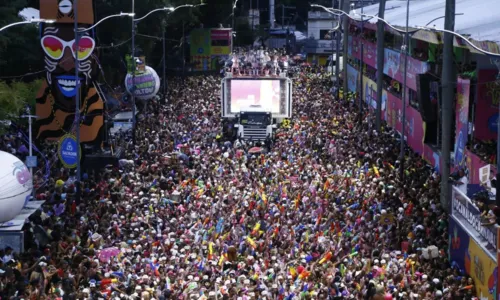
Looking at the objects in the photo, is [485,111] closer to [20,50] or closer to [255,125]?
[255,125]

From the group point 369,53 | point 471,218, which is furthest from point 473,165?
point 369,53

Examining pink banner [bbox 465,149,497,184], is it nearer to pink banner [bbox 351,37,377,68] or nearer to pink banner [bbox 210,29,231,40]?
pink banner [bbox 351,37,377,68]

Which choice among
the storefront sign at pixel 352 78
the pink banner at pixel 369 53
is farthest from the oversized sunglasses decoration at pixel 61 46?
the storefront sign at pixel 352 78

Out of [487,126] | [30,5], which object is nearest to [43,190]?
[487,126]

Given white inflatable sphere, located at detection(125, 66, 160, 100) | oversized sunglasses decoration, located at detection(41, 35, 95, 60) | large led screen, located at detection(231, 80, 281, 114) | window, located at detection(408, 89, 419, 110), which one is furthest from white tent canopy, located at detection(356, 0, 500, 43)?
Answer: white inflatable sphere, located at detection(125, 66, 160, 100)

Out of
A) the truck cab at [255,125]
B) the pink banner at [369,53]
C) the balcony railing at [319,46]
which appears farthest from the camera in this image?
the balcony railing at [319,46]

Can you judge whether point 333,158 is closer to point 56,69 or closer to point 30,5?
point 56,69

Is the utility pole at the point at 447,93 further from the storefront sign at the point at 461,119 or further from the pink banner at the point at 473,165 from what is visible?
the storefront sign at the point at 461,119
